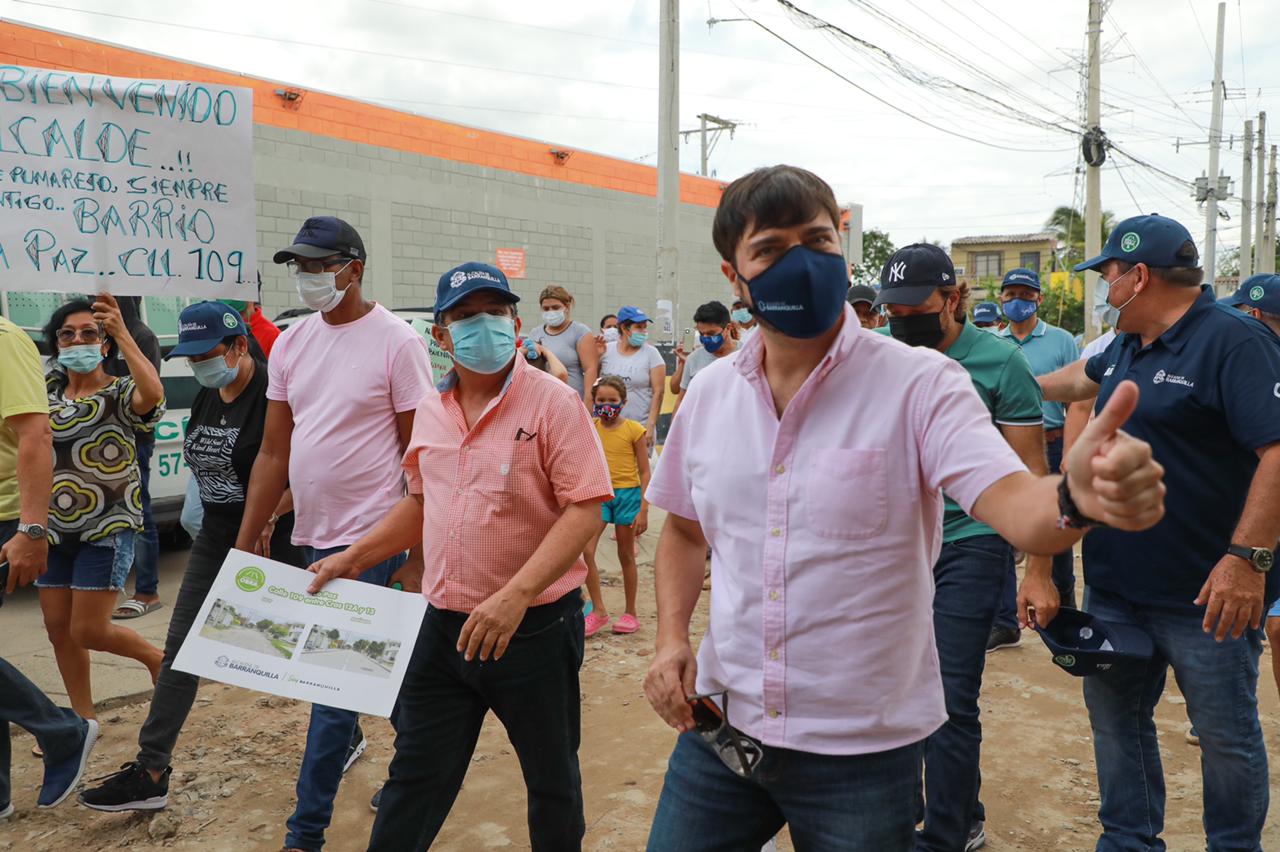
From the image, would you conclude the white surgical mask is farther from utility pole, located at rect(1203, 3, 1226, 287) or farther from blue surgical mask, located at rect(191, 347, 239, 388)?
utility pole, located at rect(1203, 3, 1226, 287)

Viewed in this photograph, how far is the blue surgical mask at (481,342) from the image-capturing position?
2.89m

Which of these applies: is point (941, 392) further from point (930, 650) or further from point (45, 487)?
point (45, 487)

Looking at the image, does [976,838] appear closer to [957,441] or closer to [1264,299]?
[957,441]

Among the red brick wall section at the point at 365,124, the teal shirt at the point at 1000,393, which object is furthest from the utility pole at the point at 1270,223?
the teal shirt at the point at 1000,393

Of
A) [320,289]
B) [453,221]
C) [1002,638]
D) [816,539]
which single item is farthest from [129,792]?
[453,221]

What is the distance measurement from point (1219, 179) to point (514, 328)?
37629 mm

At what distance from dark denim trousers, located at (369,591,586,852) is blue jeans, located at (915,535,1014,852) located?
1163 millimetres

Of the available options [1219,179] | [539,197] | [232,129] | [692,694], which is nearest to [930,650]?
[692,694]

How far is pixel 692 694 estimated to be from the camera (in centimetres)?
201

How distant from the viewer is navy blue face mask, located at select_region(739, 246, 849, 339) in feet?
5.98

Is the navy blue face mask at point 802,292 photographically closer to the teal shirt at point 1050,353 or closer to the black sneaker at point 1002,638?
the black sneaker at point 1002,638

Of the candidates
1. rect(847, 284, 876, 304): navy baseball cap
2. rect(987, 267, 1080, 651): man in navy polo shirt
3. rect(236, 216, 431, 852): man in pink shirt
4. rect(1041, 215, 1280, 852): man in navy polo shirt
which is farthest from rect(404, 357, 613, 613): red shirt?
rect(987, 267, 1080, 651): man in navy polo shirt

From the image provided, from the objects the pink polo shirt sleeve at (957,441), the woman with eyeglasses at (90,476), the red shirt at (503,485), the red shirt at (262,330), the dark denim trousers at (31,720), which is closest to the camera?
the pink polo shirt sleeve at (957,441)

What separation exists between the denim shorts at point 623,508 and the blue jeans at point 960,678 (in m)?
3.27
